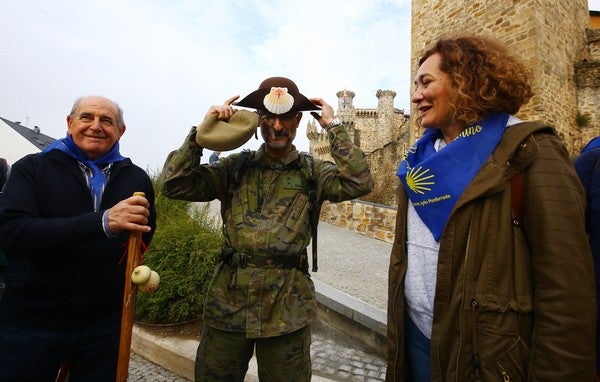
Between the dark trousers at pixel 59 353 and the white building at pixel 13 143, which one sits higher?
the white building at pixel 13 143

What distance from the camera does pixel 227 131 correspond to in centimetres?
199

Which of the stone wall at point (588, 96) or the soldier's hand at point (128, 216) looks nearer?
the soldier's hand at point (128, 216)

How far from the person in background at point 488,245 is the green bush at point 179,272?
2.66 m

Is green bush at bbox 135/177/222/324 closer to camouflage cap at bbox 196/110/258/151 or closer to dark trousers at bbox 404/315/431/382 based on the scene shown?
camouflage cap at bbox 196/110/258/151

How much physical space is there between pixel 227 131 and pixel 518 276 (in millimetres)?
1682

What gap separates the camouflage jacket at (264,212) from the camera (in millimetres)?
1905

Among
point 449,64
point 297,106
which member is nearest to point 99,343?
point 297,106

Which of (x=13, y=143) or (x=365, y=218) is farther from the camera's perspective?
(x=13, y=143)

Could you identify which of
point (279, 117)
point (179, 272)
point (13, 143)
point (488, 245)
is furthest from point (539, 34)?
point (13, 143)

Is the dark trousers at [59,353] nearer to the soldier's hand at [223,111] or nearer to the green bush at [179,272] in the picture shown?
the soldier's hand at [223,111]

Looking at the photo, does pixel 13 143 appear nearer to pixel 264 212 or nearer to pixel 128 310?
pixel 128 310


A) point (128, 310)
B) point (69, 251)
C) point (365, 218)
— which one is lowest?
point (128, 310)

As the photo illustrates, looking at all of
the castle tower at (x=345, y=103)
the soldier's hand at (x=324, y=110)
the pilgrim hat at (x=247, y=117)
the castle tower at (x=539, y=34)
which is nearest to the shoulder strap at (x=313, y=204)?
the soldier's hand at (x=324, y=110)

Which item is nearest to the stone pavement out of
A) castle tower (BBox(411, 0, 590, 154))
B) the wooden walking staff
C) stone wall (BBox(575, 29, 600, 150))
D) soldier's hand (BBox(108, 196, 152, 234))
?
the wooden walking staff
